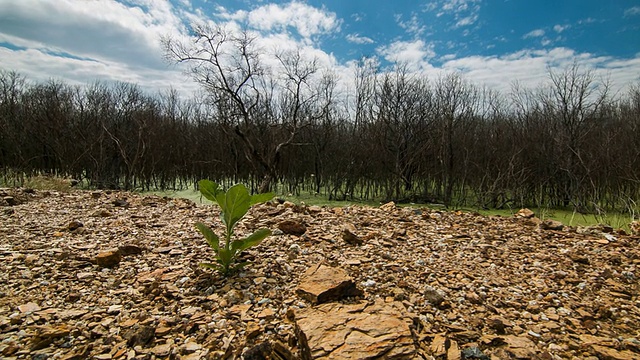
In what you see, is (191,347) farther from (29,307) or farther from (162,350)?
(29,307)

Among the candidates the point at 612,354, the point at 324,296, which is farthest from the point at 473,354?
the point at 324,296

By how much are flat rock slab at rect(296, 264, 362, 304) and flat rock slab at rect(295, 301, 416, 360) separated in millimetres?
112

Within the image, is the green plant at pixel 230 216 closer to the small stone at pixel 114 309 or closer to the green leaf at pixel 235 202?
the green leaf at pixel 235 202

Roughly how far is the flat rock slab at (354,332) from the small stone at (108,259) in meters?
2.01

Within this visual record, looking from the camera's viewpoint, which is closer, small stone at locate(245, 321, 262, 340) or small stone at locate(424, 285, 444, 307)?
small stone at locate(245, 321, 262, 340)

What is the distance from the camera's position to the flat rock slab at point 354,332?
1597 millimetres

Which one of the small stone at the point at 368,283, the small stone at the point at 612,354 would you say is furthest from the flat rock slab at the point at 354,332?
the small stone at the point at 612,354

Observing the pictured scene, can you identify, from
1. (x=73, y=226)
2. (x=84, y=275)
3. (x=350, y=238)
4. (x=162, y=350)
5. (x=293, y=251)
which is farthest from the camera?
(x=73, y=226)

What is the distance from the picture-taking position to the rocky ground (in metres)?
1.76

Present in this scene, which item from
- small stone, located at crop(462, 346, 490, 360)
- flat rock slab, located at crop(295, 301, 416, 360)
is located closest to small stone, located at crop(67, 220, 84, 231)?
flat rock slab, located at crop(295, 301, 416, 360)

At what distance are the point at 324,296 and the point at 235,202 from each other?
3.34 ft

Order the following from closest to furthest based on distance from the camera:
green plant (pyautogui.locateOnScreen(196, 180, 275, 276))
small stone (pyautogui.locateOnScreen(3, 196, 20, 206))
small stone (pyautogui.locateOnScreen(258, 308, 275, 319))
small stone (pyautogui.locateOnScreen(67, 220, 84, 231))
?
1. small stone (pyautogui.locateOnScreen(258, 308, 275, 319))
2. green plant (pyautogui.locateOnScreen(196, 180, 275, 276))
3. small stone (pyautogui.locateOnScreen(67, 220, 84, 231))
4. small stone (pyautogui.locateOnScreen(3, 196, 20, 206))

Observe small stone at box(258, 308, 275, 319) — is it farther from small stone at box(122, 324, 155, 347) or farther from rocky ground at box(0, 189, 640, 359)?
small stone at box(122, 324, 155, 347)

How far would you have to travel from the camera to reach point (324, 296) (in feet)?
7.16
